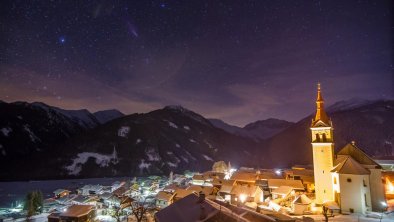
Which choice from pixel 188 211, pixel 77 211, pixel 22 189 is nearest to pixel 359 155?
pixel 188 211

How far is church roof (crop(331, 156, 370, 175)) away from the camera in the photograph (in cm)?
4047

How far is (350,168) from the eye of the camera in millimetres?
41094

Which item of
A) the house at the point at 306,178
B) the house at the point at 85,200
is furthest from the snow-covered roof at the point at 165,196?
the house at the point at 306,178

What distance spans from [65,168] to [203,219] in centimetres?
19854

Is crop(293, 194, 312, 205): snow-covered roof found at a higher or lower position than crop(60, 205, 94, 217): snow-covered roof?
higher

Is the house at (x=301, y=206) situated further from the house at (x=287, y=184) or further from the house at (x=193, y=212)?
the house at (x=193, y=212)

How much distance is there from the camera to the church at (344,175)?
3984cm

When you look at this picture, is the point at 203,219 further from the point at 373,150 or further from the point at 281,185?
the point at 373,150

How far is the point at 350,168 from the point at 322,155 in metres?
6.01

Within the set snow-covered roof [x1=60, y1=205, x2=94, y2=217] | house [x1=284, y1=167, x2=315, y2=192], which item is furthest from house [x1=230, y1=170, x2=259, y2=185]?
snow-covered roof [x1=60, y1=205, x2=94, y2=217]

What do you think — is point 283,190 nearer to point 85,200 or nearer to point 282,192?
point 282,192

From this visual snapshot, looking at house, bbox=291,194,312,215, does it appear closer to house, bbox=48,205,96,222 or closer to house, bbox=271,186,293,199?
house, bbox=271,186,293,199

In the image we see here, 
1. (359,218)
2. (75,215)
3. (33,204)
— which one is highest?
(359,218)

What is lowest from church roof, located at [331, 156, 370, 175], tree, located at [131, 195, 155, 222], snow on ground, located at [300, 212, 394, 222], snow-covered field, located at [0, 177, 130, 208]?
snow-covered field, located at [0, 177, 130, 208]
